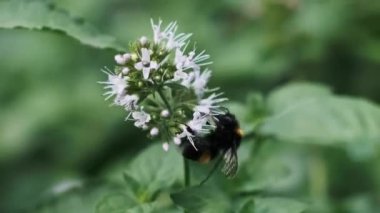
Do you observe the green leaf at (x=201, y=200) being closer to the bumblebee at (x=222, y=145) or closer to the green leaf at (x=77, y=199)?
the bumblebee at (x=222, y=145)

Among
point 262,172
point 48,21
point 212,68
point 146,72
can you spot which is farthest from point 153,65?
point 212,68

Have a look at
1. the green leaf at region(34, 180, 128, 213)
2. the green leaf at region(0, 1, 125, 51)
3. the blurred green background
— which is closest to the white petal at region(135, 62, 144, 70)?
the green leaf at region(0, 1, 125, 51)

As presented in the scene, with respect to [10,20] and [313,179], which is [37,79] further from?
[10,20]

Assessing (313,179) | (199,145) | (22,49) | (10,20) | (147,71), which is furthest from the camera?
(22,49)

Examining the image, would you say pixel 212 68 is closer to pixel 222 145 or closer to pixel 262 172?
pixel 262 172

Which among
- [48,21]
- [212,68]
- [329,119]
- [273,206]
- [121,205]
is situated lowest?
[273,206]

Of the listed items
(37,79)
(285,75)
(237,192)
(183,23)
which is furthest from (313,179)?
(37,79)
